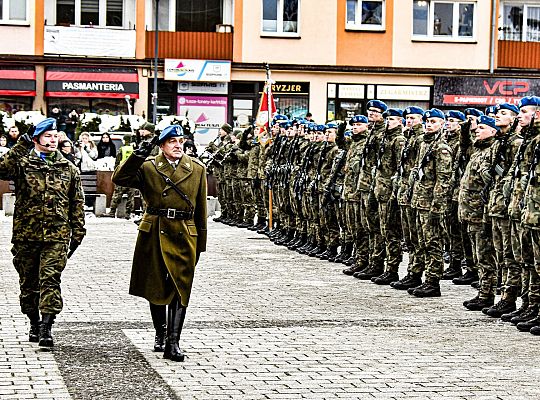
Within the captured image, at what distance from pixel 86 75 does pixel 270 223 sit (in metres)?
18.7

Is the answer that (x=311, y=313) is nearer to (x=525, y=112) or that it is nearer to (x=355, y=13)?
(x=525, y=112)

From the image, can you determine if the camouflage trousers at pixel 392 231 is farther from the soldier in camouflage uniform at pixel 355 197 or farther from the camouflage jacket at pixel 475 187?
the camouflage jacket at pixel 475 187

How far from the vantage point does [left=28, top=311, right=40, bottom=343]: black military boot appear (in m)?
10.6

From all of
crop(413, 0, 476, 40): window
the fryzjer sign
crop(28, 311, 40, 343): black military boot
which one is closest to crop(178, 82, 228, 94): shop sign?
crop(413, 0, 476, 40): window

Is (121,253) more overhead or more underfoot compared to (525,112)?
more underfoot

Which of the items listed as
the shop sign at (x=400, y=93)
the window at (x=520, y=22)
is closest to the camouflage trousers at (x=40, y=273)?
the shop sign at (x=400, y=93)

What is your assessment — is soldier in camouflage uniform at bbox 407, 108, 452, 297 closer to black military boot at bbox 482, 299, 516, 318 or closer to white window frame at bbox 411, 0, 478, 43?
black military boot at bbox 482, 299, 516, 318

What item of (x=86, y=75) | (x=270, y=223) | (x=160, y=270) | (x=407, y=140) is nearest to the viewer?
(x=160, y=270)

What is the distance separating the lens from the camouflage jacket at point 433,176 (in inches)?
568

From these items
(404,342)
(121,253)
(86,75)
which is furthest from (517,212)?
(86,75)

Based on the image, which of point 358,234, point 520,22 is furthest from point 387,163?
point 520,22

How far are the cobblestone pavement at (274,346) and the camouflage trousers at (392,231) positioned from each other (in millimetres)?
484

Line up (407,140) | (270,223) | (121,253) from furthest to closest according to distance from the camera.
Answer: (270,223) → (121,253) → (407,140)

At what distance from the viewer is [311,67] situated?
43.0 metres
